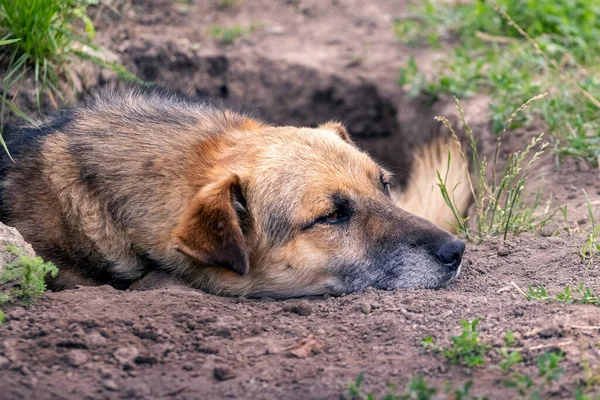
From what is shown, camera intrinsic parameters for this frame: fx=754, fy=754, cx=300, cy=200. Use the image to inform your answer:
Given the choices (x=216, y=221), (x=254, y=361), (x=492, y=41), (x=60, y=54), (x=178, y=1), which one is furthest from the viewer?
(x=178, y=1)

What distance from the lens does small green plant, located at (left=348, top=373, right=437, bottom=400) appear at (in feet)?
8.91

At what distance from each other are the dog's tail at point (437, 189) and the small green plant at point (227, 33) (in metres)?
2.48

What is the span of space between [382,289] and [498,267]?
27.7 inches

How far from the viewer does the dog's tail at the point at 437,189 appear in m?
5.76

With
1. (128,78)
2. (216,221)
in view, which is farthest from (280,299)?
(128,78)

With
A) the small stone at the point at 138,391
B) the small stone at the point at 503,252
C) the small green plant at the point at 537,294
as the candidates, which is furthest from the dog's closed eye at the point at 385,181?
the small stone at the point at 138,391

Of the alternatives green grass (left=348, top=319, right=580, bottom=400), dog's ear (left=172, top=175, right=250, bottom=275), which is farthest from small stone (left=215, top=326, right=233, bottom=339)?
green grass (left=348, top=319, right=580, bottom=400)

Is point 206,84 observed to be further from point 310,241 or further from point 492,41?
point 310,241

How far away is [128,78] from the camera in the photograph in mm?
5891

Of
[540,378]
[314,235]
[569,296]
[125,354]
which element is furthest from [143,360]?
[569,296]

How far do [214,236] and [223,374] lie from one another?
0.96 m

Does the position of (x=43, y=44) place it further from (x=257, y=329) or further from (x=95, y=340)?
(x=257, y=329)

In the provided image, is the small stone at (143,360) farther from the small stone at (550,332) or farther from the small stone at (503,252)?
the small stone at (503,252)

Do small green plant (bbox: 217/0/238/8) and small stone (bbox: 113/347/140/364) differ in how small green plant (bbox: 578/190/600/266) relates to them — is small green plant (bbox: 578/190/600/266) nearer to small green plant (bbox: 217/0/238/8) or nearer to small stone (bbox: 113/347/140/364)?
small stone (bbox: 113/347/140/364)
